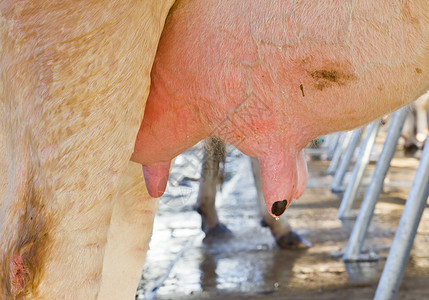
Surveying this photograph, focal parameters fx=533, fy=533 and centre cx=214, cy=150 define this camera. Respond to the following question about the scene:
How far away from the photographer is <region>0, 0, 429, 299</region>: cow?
2.12ft

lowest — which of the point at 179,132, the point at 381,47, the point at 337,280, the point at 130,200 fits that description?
the point at 337,280

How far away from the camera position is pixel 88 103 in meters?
0.67

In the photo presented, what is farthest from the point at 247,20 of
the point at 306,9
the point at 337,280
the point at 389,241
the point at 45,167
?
the point at 389,241

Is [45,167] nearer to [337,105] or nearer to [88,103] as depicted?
[88,103]

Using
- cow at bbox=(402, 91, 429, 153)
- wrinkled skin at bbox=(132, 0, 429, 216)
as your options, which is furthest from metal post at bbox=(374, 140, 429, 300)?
cow at bbox=(402, 91, 429, 153)

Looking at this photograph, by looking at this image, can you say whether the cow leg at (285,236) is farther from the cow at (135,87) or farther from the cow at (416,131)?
the cow at (416,131)

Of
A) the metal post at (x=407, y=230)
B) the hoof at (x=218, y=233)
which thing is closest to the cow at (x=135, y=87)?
the metal post at (x=407, y=230)

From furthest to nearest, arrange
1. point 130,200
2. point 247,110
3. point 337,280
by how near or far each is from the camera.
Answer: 1. point 337,280
2. point 130,200
3. point 247,110

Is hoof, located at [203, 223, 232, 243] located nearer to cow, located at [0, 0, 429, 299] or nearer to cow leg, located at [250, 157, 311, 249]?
cow leg, located at [250, 157, 311, 249]

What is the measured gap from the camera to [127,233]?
3.43 ft

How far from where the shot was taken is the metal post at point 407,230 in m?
1.51

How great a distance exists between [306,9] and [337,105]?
13cm

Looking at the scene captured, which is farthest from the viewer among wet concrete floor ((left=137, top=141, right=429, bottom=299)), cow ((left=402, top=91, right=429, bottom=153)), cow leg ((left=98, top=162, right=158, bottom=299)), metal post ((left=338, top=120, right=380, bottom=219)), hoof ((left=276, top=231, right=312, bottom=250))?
cow ((left=402, top=91, right=429, bottom=153))

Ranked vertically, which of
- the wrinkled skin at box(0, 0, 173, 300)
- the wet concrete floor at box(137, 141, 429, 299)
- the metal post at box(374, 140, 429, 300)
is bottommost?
the wet concrete floor at box(137, 141, 429, 299)
